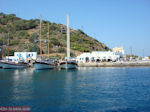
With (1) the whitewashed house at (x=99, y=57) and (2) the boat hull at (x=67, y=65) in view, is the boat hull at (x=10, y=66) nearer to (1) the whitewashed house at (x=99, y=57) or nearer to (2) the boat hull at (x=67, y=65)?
(2) the boat hull at (x=67, y=65)

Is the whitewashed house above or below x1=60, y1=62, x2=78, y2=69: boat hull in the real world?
above

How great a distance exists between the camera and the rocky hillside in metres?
119

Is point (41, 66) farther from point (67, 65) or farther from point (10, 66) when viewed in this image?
point (10, 66)

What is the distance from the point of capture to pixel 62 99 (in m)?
22.3

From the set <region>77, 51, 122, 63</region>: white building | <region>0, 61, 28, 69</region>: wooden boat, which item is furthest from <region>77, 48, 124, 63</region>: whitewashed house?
<region>0, 61, 28, 69</region>: wooden boat

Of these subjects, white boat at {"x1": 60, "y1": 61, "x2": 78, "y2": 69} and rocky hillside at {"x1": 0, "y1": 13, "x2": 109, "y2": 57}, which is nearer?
white boat at {"x1": 60, "y1": 61, "x2": 78, "y2": 69}

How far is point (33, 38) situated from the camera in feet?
432

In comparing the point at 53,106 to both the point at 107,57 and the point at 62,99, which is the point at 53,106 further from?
the point at 107,57

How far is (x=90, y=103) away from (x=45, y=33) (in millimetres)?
133697

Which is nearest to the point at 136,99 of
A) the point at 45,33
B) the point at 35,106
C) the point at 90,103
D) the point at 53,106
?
the point at 90,103

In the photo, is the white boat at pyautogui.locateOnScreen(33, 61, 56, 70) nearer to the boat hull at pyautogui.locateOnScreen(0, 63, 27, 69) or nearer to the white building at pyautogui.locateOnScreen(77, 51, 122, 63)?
the boat hull at pyautogui.locateOnScreen(0, 63, 27, 69)

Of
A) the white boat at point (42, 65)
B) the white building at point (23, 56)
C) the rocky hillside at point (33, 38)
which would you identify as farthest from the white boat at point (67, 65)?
the rocky hillside at point (33, 38)

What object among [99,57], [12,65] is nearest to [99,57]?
[99,57]

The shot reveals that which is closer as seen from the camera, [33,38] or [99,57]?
[99,57]
